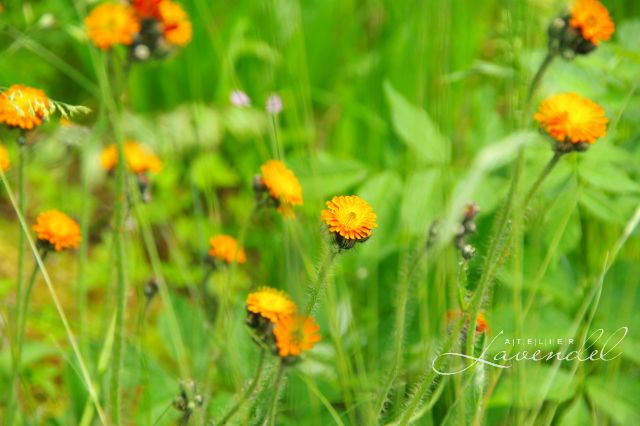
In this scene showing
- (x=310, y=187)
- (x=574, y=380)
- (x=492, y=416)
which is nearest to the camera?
(x=574, y=380)

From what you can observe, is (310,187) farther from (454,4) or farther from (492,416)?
(454,4)

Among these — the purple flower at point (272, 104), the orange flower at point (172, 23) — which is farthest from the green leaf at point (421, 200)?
the orange flower at point (172, 23)

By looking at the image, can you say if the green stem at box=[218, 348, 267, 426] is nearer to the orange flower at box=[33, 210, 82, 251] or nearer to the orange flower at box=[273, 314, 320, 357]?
the orange flower at box=[273, 314, 320, 357]

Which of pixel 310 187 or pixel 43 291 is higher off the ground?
pixel 310 187

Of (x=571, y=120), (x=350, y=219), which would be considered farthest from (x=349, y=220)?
(x=571, y=120)

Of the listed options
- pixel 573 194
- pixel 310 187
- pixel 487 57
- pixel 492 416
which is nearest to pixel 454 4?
pixel 487 57

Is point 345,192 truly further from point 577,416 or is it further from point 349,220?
point 349,220
